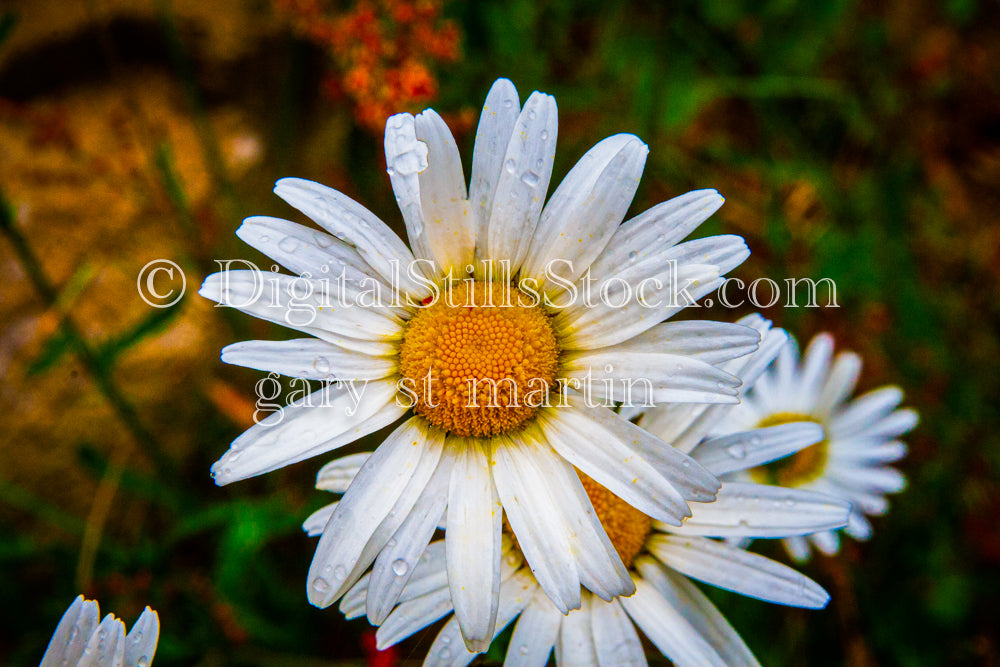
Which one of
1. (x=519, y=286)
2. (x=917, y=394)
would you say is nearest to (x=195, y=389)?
(x=519, y=286)

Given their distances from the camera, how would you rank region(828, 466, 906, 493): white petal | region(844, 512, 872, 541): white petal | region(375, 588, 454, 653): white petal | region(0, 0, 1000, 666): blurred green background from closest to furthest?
region(375, 588, 454, 653): white petal
region(844, 512, 872, 541): white petal
region(828, 466, 906, 493): white petal
region(0, 0, 1000, 666): blurred green background

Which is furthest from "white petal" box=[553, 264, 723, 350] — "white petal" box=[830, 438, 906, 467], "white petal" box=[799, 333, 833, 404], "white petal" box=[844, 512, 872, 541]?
"white petal" box=[830, 438, 906, 467]

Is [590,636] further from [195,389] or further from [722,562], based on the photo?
[195,389]

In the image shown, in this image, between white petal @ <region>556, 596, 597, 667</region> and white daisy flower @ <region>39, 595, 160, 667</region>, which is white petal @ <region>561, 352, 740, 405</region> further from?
white daisy flower @ <region>39, 595, 160, 667</region>

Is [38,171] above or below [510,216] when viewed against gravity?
above

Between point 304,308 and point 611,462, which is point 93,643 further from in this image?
point 611,462
